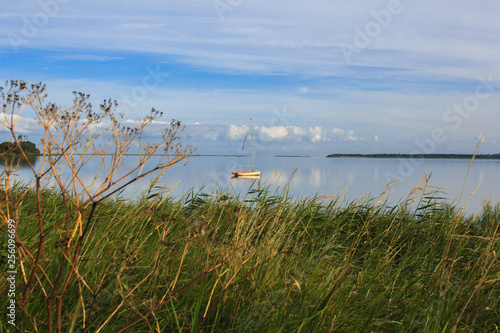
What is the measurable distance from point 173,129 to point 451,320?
2.91 meters

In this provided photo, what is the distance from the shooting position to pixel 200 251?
14.2ft

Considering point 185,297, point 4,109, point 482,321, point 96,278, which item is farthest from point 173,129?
point 482,321

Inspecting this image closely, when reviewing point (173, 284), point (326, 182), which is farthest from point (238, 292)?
point (326, 182)

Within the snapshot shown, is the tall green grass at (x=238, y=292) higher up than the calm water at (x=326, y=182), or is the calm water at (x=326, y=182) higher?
the calm water at (x=326, y=182)

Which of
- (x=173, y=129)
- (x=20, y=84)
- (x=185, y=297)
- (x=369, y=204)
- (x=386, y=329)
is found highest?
(x=20, y=84)

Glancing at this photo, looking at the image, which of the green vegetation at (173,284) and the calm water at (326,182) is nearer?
the green vegetation at (173,284)

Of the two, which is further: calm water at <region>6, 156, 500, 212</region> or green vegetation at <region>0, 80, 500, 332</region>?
calm water at <region>6, 156, 500, 212</region>

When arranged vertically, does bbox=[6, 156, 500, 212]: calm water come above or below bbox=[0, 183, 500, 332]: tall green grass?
above

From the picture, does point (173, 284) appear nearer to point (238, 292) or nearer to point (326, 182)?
point (238, 292)

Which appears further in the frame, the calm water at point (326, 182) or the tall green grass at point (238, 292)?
the calm water at point (326, 182)

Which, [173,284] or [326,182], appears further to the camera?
[326,182]

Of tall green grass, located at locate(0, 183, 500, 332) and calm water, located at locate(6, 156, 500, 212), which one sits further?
calm water, located at locate(6, 156, 500, 212)

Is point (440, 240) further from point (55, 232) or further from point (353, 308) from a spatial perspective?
point (55, 232)

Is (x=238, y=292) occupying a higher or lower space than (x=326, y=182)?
lower
